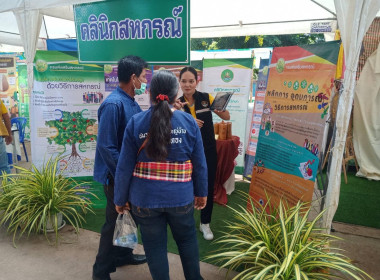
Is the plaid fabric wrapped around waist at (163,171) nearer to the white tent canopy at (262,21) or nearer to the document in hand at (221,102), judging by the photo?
the document in hand at (221,102)

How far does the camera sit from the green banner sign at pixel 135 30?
8.63 ft

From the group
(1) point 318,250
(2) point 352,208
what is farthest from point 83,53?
(2) point 352,208

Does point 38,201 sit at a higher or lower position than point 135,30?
lower

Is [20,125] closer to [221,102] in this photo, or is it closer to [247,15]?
[247,15]

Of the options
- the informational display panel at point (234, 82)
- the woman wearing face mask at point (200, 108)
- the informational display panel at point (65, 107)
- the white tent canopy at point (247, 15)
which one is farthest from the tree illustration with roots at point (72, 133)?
the informational display panel at point (234, 82)

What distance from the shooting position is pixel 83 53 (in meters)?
3.08

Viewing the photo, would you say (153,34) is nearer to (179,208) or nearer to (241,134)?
(179,208)

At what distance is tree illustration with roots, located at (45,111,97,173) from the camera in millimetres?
3516

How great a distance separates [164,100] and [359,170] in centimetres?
503

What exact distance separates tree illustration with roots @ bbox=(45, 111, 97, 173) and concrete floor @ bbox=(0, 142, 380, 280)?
0.78 metres

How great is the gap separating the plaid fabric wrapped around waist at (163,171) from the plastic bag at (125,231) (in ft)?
Result: 1.37

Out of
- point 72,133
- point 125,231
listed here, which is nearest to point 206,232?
point 125,231

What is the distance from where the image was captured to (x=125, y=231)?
1994 millimetres

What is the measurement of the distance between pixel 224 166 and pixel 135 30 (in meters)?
2.28
